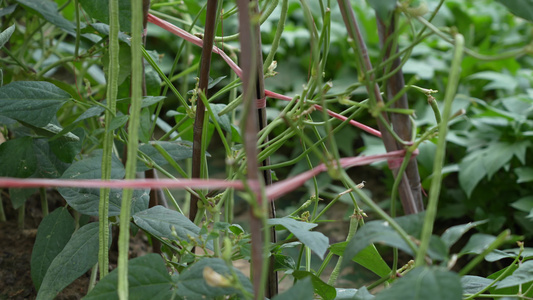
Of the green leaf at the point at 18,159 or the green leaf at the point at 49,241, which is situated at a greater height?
the green leaf at the point at 18,159

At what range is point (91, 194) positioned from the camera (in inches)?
19.2

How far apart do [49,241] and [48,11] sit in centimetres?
28

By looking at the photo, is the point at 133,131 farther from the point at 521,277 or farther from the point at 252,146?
the point at 521,277

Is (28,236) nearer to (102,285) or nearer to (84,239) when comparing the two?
(84,239)

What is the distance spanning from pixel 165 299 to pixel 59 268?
142mm

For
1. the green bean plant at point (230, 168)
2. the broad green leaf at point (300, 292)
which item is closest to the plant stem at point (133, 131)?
the green bean plant at point (230, 168)

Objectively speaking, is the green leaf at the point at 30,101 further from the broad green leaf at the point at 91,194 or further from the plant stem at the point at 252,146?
the plant stem at the point at 252,146

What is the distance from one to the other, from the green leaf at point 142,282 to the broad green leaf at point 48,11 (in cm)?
38

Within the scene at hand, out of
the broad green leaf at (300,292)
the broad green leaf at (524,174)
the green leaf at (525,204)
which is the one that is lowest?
the green leaf at (525,204)

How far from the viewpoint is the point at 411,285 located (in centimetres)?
28

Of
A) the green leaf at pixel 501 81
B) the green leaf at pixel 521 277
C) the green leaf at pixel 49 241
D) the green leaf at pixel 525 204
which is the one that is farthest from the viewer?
the green leaf at pixel 501 81

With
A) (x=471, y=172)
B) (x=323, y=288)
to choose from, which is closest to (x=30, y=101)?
(x=323, y=288)

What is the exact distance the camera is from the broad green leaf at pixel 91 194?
47 centimetres

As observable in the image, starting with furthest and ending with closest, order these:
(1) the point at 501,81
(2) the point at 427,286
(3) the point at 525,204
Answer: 1. (1) the point at 501,81
2. (3) the point at 525,204
3. (2) the point at 427,286
